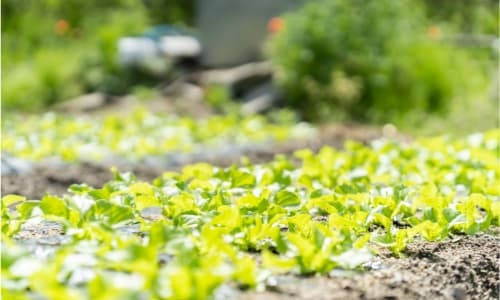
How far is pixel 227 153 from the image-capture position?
7.01 m

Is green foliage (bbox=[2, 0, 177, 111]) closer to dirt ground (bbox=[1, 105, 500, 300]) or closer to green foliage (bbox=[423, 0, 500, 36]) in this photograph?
green foliage (bbox=[423, 0, 500, 36])

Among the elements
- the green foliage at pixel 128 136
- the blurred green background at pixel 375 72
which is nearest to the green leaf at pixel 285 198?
the green foliage at pixel 128 136

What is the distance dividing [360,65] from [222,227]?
8.61 m

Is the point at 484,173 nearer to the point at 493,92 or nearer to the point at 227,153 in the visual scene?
the point at 227,153

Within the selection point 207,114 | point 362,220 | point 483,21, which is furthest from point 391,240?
point 483,21

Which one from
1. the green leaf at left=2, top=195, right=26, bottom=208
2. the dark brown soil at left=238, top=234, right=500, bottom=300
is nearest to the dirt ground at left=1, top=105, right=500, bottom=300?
the dark brown soil at left=238, top=234, right=500, bottom=300

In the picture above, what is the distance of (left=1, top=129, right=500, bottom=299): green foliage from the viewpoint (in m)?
1.88

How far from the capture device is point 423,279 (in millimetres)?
2348

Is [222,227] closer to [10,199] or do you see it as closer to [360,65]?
[10,199]

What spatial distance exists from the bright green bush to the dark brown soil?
773 cm

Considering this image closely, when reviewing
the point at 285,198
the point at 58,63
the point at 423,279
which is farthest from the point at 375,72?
the point at 423,279

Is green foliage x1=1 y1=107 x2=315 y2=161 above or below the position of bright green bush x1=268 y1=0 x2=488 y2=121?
below

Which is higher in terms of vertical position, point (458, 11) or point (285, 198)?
point (458, 11)

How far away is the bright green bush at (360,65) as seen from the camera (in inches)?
423
